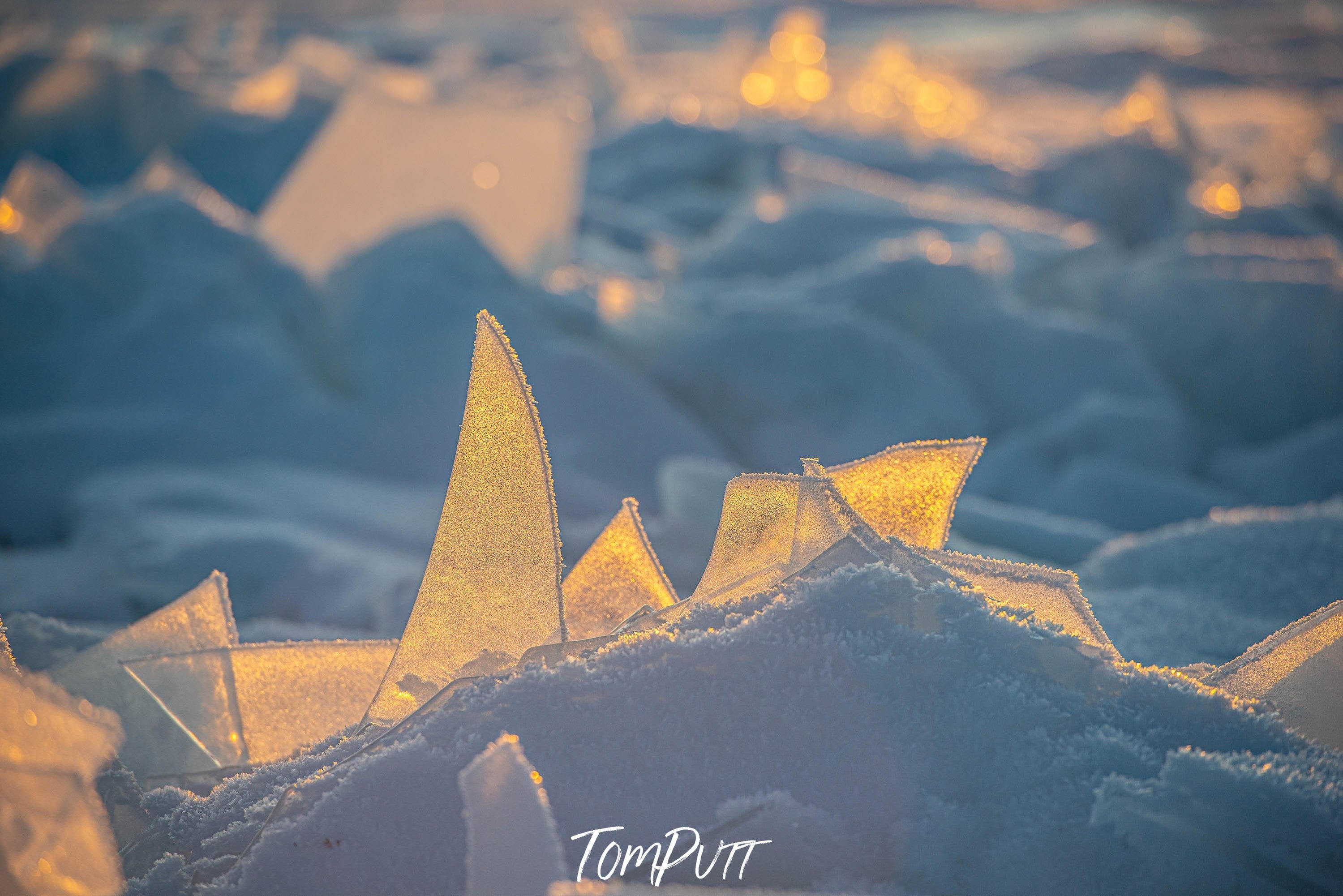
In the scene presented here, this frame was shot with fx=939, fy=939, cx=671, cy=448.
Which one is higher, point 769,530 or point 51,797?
point 769,530

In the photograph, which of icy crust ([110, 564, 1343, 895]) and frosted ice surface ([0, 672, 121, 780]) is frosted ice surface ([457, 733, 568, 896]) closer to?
icy crust ([110, 564, 1343, 895])

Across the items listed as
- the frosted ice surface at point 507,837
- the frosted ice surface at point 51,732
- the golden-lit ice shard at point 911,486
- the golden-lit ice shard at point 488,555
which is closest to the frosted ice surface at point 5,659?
the frosted ice surface at point 51,732

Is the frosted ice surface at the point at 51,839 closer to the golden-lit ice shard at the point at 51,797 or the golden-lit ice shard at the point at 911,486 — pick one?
the golden-lit ice shard at the point at 51,797

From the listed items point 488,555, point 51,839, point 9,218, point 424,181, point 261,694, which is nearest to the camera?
point 51,839

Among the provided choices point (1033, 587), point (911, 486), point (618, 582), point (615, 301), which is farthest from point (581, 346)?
point (1033, 587)

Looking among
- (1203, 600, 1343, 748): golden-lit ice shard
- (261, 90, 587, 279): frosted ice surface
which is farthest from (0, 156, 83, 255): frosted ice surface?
(1203, 600, 1343, 748): golden-lit ice shard

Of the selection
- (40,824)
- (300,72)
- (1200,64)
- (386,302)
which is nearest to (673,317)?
(386,302)

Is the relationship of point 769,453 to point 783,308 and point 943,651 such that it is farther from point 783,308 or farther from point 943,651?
point 943,651

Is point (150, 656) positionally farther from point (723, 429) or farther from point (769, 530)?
point (723, 429)
